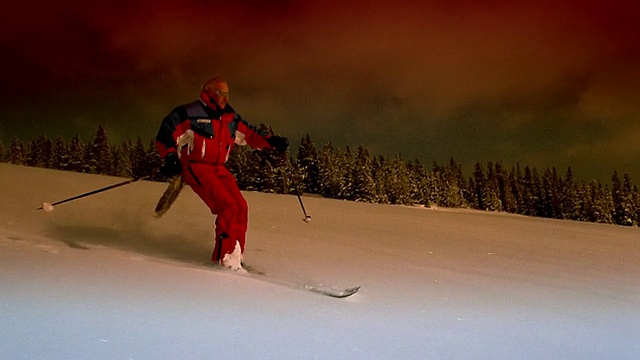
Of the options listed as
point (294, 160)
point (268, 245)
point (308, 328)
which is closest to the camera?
point (308, 328)

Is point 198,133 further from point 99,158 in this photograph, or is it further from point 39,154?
point 39,154

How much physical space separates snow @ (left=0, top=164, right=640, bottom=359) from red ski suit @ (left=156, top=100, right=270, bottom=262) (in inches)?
11.6

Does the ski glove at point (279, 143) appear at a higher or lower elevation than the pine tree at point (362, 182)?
lower

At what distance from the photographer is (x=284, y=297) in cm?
229

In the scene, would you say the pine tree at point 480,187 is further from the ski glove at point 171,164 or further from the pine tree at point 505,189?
the ski glove at point 171,164

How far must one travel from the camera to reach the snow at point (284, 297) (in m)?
1.67

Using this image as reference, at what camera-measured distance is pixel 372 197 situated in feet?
84.8

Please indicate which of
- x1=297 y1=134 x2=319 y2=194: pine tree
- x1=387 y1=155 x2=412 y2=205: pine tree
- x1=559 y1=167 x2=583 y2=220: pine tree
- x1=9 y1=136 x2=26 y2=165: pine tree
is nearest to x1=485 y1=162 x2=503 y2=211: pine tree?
x1=559 y1=167 x2=583 y2=220: pine tree

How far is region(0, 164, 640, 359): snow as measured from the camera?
5.47ft

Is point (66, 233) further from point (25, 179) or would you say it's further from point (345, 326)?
point (25, 179)

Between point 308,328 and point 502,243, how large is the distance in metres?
4.16

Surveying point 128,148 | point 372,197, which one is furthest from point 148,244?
point 372,197

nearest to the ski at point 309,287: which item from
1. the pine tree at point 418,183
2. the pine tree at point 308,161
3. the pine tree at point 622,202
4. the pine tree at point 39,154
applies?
the pine tree at point 39,154

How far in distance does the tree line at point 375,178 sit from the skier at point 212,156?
0.89ft
